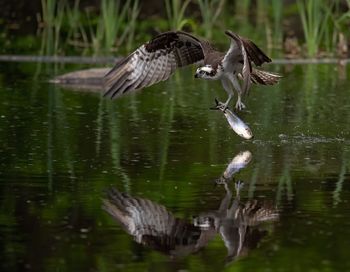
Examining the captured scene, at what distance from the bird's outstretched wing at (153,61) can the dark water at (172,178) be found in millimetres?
593

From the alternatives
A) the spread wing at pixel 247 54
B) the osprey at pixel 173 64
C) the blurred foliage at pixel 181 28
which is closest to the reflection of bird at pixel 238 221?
the spread wing at pixel 247 54

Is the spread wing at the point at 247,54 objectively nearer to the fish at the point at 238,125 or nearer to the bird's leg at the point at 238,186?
the fish at the point at 238,125

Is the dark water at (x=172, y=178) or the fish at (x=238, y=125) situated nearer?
the dark water at (x=172, y=178)

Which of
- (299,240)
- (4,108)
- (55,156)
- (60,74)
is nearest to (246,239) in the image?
(299,240)

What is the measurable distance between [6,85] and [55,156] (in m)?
6.12

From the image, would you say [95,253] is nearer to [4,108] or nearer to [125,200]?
[125,200]

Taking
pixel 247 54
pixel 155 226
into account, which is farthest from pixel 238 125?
pixel 155 226

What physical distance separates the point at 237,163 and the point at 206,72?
110cm

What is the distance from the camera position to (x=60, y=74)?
19.6 metres

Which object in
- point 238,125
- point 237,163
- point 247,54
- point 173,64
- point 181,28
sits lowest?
point 237,163

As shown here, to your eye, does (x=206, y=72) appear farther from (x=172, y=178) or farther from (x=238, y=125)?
(x=172, y=178)

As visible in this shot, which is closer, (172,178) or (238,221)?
(238,221)

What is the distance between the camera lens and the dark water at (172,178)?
339 inches

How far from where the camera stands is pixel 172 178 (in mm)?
11297
